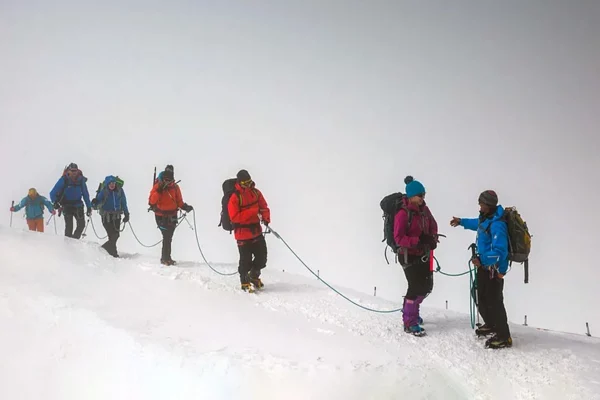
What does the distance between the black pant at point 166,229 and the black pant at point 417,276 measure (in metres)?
6.07

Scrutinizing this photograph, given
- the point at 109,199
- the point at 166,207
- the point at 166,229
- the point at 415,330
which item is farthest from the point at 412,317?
the point at 109,199

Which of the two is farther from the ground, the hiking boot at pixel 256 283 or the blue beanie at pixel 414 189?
the blue beanie at pixel 414 189

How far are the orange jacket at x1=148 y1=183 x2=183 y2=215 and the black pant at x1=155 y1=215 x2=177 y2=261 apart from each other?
A: 0.13m

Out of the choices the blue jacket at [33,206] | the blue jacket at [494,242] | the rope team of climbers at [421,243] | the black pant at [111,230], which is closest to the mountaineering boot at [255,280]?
the rope team of climbers at [421,243]

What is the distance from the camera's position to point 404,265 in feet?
20.6

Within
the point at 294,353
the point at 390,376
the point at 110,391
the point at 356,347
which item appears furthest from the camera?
the point at 356,347

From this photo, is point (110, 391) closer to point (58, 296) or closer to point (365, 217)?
point (58, 296)

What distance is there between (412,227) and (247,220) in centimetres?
330

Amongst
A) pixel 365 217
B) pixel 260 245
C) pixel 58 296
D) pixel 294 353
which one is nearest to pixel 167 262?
pixel 260 245

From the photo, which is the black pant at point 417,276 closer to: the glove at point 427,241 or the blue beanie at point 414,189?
the glove at point 427,241

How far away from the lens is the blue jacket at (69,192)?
408 inches

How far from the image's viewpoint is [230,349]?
16.4 ft

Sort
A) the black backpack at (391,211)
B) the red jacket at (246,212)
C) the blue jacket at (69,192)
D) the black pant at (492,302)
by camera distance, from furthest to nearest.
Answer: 1. the blue jacket at (69,192)
2. the red jacket at (246,212)
3. the black backpack at (391,211)
4. the black pant at (492,302)

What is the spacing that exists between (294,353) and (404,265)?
2.30 metres
